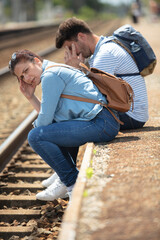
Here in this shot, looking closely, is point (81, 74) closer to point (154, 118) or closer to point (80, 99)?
point (80, 99)

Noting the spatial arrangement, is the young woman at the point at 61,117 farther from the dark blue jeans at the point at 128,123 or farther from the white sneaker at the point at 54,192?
the dark blue jeans at the point at 128,123

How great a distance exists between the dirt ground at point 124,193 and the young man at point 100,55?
1.40 ft

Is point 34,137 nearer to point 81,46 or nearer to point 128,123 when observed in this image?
point 81,46

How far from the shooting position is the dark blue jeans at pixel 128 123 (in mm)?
4296

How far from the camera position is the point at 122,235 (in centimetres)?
216

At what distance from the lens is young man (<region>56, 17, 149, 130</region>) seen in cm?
401

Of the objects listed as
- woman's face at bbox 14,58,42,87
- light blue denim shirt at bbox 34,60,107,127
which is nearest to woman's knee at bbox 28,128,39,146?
light blue denim shirt at bbox 34,60,107,127

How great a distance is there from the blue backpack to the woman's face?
0.97 meters

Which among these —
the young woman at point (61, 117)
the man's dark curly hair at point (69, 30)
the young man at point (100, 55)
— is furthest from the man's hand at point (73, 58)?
the young woman at point (61, 117)

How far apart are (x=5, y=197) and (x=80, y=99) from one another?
1.27m

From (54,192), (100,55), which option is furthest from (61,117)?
(100,55)

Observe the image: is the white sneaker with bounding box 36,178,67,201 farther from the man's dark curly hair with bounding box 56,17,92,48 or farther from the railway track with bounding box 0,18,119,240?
the man's dark curly hair with bounding box 56,17,92,48

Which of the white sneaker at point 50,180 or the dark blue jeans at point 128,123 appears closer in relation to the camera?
the white sneaker at point 50,180

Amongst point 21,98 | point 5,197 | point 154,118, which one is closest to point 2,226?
point 5,197
